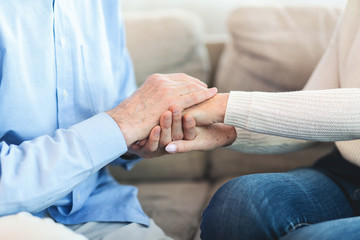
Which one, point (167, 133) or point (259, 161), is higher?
point (167, 133)

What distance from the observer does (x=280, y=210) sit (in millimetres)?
808

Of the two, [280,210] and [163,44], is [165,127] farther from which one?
[163,44]

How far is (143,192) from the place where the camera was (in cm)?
145

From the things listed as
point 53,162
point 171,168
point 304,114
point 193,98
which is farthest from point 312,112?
point 171,168

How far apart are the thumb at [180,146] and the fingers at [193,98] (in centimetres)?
10

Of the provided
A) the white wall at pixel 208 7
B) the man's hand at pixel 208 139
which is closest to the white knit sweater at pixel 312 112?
the man's hand at pixel 208 139

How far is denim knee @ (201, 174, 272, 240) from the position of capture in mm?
774

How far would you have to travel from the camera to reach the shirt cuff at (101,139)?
0.85 meters

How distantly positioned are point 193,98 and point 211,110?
2.0 inches

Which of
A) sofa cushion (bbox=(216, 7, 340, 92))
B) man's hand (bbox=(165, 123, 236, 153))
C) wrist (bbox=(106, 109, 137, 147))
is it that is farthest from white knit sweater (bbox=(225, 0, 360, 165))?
sofa cushion (bbox=(216, 7, 340, 92))

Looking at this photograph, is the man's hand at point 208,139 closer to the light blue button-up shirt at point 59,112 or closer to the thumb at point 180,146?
the thumb at point 180,146

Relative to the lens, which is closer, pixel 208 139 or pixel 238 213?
pixel 238 213

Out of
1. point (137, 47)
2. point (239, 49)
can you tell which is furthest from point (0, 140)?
point (239, 49)

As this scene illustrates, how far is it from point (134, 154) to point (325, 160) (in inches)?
20.1
